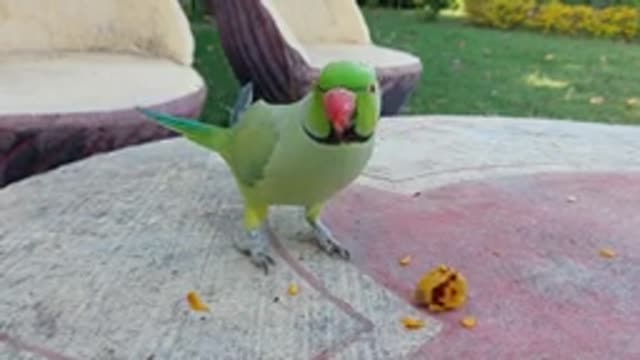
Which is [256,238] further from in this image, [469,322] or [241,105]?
[469,322]

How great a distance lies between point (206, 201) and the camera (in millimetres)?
1650

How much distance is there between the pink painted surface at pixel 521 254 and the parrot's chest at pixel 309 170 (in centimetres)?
15

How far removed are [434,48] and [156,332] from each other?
5.69 metres

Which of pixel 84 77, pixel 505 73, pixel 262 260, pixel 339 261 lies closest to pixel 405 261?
pixel 339 261

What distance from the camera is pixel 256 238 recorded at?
4.55 feet

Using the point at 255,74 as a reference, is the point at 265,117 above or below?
above

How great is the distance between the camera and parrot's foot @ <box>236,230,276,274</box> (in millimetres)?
1354

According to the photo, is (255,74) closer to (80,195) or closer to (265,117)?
(80,195)

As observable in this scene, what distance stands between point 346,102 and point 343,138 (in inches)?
2.6

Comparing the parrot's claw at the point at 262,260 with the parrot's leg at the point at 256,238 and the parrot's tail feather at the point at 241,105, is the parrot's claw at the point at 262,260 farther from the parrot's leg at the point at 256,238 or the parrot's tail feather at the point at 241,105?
the parrot's tail feather at the point at 241,105

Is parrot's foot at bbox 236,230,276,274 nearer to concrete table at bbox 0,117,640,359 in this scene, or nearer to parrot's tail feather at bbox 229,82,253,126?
concrete table at bbox 0,117,640,359

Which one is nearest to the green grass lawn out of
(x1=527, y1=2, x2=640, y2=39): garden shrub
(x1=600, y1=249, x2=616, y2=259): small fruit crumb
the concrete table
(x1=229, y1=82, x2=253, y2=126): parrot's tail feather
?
(x1=527, y1=2, x2=640, y2=39): garden shrub

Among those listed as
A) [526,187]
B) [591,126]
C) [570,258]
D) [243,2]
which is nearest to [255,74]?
[243,2]

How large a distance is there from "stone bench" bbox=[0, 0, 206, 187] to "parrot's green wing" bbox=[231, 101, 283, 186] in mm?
Result: 828
